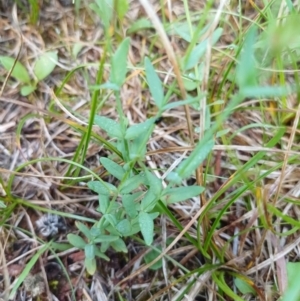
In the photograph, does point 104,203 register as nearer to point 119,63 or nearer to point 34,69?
point 119,63

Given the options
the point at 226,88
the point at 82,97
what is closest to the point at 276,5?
the point at 226,88

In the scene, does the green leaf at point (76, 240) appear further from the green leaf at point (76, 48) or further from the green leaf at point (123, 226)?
the green leaf at point (76, 48)

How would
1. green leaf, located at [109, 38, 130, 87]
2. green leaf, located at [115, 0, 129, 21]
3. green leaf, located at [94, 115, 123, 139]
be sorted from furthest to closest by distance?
1. green leaf, located at [115, 0, 129, 21]
2. green leaf, located at [94, 115, 123, 139]
3. green leaf, located at [109, 38, 130, 87]

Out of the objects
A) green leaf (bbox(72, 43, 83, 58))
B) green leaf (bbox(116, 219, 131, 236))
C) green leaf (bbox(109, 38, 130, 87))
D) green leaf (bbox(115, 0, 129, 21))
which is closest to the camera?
green leaf (bbox(109, 38, 130, 87))

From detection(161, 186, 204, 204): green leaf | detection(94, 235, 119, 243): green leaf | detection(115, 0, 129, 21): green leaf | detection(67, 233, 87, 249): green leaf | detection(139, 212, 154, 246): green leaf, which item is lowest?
detection(67, 233, 87, 249): green leaf

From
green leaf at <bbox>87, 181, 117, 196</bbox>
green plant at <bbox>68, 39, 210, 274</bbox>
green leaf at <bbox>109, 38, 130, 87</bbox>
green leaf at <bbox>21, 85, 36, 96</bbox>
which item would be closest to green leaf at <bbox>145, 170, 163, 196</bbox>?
green plant at <bbox>68, 39, 210, 274</bbox>

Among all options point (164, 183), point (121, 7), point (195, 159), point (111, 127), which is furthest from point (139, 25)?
point (195, 159)

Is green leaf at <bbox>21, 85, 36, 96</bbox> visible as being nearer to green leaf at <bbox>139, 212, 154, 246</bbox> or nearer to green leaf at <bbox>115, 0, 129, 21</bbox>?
green leaf at <bbox>115, 0, 129, 21</bbox>
